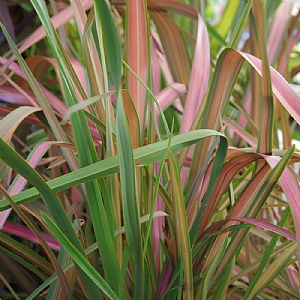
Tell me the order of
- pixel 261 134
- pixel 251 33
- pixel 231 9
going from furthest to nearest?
1. pixel 231 9
2. pixel 251 33
3. pixel 261 134

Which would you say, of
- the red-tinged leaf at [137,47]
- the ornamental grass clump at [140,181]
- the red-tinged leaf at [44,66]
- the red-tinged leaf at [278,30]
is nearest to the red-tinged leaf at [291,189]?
the ornamental grass clump at [140,181]

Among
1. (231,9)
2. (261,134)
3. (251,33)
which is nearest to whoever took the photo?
(261,134)

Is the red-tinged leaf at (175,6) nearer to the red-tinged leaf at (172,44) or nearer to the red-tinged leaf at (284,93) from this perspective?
the red-tinged leaf at (172,44)

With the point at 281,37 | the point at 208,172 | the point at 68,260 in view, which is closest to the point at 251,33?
the point at 281,37

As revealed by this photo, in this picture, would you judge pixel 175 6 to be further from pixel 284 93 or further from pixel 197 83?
pixel 284 93

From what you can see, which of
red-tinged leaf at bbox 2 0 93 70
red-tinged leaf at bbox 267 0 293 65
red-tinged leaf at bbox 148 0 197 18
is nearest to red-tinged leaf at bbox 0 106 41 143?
red-tinged leaf at bbox 2 0 93 70

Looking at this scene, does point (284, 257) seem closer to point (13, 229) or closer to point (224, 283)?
point (224, 283)

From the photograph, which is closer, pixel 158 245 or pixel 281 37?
pixel 158 245
